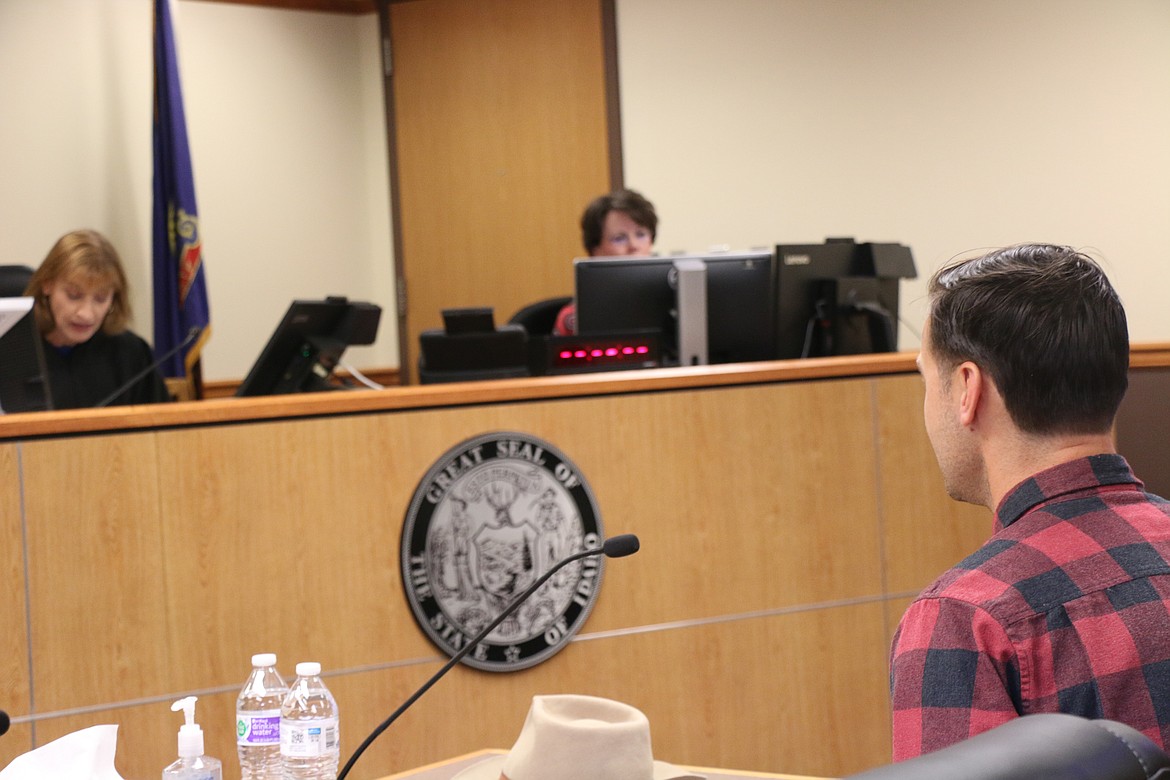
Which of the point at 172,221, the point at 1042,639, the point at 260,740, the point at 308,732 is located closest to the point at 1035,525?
the point at 1042,639

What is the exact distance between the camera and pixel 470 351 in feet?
10.1

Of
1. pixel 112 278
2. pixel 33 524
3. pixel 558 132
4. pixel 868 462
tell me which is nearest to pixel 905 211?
pixel 558 132

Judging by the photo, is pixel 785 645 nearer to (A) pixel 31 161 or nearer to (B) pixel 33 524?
(B) pixel 33 524

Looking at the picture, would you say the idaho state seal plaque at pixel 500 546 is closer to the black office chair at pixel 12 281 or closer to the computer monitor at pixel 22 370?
the computer monitor at pixel 22 370

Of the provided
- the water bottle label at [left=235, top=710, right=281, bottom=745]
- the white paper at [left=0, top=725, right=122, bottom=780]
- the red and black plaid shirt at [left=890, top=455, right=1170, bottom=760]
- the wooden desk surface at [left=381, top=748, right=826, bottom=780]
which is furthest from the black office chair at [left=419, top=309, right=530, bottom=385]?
the red and black plaid shirt at [left=890, top=455, right=1170, bottom=760]

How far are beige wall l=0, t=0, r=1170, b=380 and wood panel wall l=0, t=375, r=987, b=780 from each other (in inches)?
98.3

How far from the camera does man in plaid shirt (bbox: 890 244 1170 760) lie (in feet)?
3.30

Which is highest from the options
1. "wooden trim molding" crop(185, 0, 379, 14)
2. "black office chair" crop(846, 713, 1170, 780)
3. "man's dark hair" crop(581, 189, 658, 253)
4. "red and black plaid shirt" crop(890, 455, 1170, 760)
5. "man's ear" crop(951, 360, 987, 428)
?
"wooden trim molding" crop(185, 0, 379, 14)

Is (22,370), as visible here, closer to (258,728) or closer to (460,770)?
(258,728)

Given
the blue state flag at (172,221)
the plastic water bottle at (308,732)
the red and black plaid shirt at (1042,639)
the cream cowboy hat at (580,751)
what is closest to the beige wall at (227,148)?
Answer: the blue state flag at (172,221)

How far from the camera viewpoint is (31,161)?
179 inches

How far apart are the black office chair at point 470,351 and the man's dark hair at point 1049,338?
2003 millimetres

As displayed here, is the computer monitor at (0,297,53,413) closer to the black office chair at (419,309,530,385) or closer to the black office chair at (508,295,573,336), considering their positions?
the black office chair at (419,309,530,385)

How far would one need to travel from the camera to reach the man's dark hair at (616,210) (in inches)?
164
